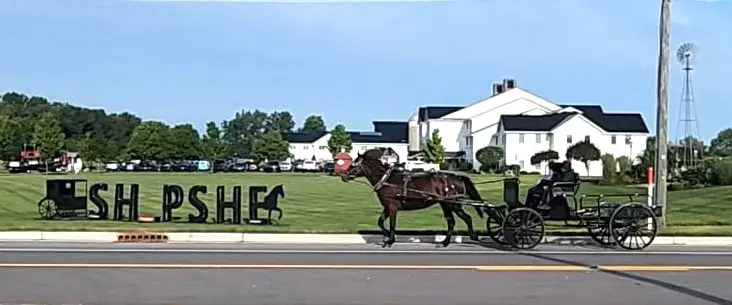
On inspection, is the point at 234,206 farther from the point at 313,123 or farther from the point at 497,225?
the point at 313,123

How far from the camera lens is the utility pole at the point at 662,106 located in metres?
20.8

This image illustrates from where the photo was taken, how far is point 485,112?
360 ft

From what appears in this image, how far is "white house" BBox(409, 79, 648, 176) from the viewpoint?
315ft

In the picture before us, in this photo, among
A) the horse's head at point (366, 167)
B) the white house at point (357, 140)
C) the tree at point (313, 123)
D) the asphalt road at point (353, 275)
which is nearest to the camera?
the asphalt road at point (353, 275)

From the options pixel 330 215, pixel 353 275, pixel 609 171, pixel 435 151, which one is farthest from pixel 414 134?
pixel 353 275

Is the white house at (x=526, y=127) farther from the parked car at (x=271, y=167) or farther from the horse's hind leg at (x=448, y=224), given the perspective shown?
the horse's hind leg at (x=448, y=224)

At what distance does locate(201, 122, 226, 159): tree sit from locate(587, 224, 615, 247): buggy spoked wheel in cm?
10110

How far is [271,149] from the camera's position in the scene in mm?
120188

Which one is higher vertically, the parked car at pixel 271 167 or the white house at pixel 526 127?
the white house at pixel 526 127

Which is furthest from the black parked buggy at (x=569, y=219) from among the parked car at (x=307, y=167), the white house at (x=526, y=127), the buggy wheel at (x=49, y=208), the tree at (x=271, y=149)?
the tree at (x=271, y=149)

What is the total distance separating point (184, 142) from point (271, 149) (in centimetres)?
1058

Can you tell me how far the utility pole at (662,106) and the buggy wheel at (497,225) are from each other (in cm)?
374

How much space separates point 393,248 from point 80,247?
5650mm

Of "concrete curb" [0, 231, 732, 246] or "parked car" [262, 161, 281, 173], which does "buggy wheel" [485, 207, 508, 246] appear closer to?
"concrete curb" [0, 231, 732, 246]
